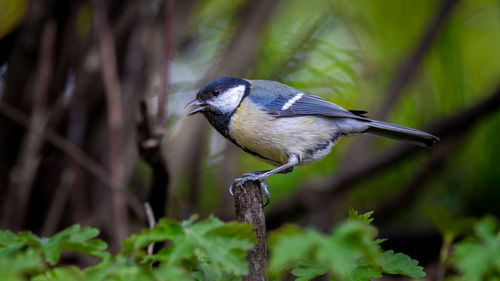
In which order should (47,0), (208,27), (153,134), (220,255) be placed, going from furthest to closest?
(208,27), (47,0), (153,134), (220,255)

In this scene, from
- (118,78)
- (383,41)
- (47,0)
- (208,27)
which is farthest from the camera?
(383,41)

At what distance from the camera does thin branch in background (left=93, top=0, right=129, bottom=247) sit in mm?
1858

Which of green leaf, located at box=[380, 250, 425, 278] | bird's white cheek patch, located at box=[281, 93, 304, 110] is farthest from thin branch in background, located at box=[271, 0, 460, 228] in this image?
green leaf, located at box=[380, 250, 425, 278]

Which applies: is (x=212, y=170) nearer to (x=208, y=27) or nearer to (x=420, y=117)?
(x=208, y=27)

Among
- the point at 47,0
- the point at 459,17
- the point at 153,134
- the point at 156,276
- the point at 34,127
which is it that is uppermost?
the point at 459,17

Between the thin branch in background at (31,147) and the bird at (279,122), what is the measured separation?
0.69 meters

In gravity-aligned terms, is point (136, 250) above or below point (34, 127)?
below

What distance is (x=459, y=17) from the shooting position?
9.87 ft

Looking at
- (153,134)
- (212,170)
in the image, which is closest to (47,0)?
(153,134)

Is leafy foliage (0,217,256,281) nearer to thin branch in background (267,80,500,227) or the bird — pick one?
the bird

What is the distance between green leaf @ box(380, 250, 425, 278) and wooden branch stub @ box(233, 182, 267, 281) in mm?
232

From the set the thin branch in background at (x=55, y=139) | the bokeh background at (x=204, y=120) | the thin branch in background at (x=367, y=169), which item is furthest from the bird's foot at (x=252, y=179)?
the thin branch in background at (x=367, y=169)

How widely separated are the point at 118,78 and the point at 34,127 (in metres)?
0.38

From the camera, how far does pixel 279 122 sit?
5.35 feet
